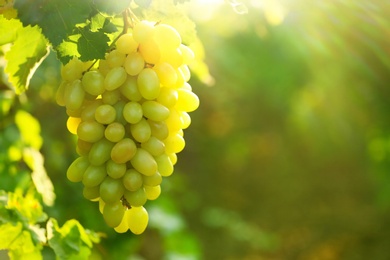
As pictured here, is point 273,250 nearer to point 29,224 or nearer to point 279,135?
point 279,135

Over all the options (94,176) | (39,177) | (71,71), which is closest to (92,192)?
(94,176)

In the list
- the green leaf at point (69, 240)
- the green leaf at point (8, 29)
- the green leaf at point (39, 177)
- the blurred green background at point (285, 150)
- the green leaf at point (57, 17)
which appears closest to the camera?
the green leaf at point (57, 17)

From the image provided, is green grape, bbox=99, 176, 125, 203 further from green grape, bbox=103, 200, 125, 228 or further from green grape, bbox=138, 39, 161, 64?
green grape, bbox=138, 39, 161, 64

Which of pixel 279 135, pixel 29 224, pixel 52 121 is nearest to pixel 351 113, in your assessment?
pixel 279 135

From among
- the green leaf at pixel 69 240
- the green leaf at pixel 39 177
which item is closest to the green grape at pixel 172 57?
the green leaf at pixel 69 240

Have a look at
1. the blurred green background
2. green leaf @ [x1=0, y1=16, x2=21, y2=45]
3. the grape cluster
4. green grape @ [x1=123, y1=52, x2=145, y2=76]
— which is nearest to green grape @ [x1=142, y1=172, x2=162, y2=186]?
the grape cluster

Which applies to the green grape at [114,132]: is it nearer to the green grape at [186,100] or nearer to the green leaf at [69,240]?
the green grape at [186,100]
